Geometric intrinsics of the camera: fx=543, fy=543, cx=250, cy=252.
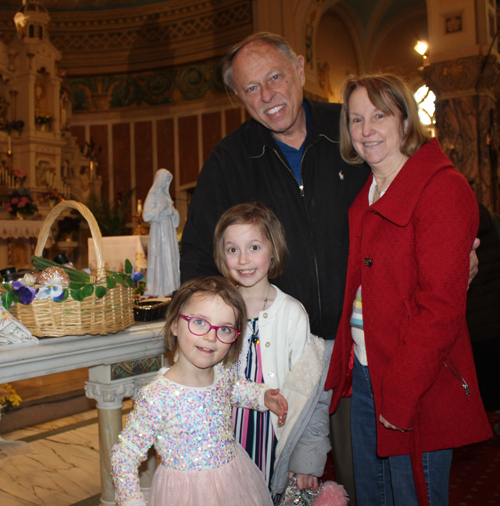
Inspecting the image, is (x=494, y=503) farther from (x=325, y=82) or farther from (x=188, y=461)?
(x=325, y=82)

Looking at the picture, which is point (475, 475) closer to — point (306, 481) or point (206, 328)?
point (306, 481)

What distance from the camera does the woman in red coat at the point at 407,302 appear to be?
1.55 m

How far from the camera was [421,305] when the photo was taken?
1577 millimetres

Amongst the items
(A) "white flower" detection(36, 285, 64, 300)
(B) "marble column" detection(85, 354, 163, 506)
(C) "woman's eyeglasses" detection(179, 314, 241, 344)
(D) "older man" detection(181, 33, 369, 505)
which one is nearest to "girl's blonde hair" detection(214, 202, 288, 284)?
(D) "older man" detection(181, 33, 369, 505)

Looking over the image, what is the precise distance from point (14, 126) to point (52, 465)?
283 inches

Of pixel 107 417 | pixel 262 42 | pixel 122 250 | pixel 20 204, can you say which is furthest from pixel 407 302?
pixel 20 204

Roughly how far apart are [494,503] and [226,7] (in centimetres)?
1019

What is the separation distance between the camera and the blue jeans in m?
1.78

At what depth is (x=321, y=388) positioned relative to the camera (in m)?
2.05

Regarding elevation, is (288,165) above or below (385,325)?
above

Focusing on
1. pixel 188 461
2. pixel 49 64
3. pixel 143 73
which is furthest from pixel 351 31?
pixel 188 461

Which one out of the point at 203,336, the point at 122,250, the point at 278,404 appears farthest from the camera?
the point at 122,250

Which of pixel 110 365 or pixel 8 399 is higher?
pixel 110 365

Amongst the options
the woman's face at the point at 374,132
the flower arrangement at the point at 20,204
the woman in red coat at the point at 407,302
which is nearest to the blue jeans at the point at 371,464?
the woman in red coat at the point at 407,302
